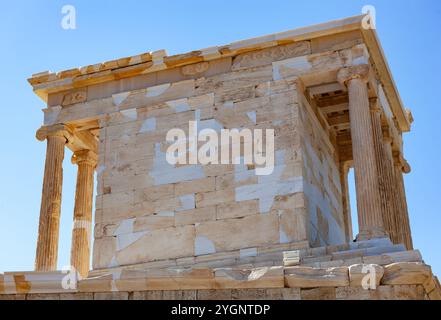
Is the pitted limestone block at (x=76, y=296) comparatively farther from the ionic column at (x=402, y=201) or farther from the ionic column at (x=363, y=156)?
the ionic column at (x=402, y=201)

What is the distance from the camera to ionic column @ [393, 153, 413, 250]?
2156cm

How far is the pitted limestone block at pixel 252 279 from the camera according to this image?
12.5 metres

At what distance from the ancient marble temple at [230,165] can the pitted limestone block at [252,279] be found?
2759mm

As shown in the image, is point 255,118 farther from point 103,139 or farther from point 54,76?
point 54,76

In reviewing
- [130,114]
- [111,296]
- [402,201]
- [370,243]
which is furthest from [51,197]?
[402,201]

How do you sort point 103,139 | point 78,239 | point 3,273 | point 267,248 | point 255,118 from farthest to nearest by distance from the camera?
1. point 78,239
2. point 103,139
3. point 255,118
4. point 267,248
5. point 3,273

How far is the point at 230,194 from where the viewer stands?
18.3 meters

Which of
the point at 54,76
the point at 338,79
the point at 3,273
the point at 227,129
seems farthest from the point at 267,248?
the point at 54,76

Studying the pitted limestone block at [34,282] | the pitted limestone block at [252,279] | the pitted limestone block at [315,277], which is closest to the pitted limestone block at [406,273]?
the pitted limestone block at [315,277]

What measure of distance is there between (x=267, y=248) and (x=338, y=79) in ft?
14.2

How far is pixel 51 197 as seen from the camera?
20.4 meters

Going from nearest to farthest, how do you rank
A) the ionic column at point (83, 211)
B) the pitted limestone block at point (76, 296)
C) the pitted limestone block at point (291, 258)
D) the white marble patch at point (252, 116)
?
the pitted limestone block at point (76, 296), the pitted limestone block at point (291, 258), the white marble patch at point (252, 116), the ionic column at point (83, 211)

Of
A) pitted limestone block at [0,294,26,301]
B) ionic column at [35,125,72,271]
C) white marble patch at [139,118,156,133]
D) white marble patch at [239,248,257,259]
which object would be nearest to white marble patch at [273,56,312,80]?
white marble patch at [139,118,156,133]

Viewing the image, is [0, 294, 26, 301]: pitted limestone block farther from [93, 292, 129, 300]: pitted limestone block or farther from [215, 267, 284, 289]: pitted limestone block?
[215, 267, 284, 289]: pitted limestone block
